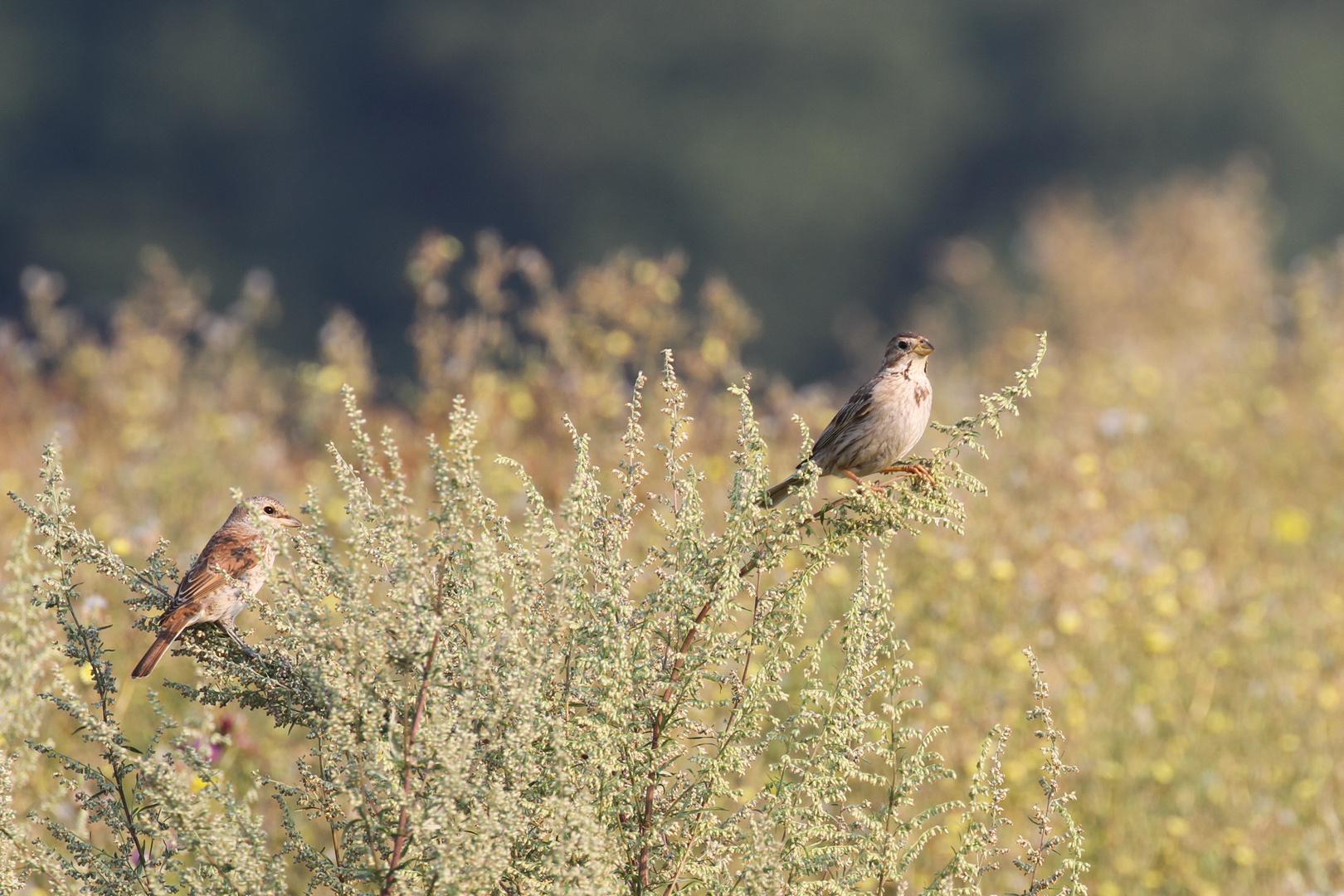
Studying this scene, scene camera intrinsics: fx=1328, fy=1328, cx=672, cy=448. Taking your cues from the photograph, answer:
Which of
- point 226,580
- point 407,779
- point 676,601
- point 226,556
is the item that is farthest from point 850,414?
point 407,779

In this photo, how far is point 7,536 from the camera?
6.18 metres

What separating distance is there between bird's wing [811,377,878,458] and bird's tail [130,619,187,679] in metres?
1.93

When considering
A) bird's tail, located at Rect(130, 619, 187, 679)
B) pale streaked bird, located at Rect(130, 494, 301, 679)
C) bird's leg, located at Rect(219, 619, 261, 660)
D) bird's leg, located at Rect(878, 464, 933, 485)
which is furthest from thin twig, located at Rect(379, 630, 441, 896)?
bird's leg, located at Rect(878, 464, 933, 485)

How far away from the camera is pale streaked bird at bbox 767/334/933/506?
396 centimetres

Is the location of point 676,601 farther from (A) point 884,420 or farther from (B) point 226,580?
(A) point 884,420

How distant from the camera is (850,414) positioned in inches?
163

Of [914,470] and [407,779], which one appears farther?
[914,470]

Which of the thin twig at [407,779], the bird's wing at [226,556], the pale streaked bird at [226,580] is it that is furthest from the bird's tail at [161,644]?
the thin twig at [407,779]

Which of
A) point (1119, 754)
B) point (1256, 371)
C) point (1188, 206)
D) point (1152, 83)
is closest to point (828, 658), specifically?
point (1119, 754)

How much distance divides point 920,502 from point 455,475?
102 centimetres

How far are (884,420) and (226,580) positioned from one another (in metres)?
1.97

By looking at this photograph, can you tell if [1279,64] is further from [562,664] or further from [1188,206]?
[562,664]

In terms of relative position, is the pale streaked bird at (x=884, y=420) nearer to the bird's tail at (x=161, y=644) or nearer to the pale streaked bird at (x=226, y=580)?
the pale streaked bird at (x=226, y=580)

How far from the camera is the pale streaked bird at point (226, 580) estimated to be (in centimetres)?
271
